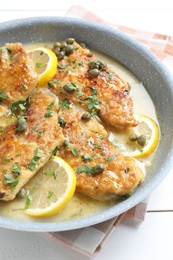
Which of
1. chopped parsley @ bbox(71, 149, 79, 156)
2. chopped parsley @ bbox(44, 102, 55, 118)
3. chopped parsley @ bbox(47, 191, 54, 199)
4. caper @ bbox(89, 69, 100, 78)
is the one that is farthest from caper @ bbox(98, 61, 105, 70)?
chopped parsley @ bbox(47, 191, 54, 199)

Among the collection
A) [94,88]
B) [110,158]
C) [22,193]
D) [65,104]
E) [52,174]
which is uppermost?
[94,88]

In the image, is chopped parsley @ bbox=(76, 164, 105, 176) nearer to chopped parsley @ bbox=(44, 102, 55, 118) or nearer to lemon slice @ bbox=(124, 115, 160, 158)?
lemon slice @ bbox=(124, 115, 160, 158)

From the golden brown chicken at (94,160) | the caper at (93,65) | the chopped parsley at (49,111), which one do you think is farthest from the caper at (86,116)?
the caper at (93,65)

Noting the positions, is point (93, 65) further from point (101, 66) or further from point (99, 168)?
point (99, 168)

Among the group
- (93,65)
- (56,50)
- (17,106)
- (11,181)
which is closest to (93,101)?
(93,65)

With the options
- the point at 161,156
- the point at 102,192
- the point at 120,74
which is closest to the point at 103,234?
the point at 102,192

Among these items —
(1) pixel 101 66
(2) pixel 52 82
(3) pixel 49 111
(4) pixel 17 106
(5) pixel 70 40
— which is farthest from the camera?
(5) pixel 70 40

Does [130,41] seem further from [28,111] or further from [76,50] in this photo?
[28,111]
